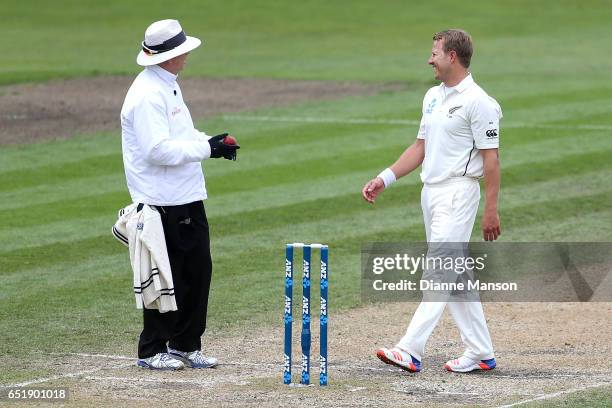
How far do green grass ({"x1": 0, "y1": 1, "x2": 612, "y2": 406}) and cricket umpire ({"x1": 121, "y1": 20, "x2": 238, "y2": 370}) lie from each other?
762mm

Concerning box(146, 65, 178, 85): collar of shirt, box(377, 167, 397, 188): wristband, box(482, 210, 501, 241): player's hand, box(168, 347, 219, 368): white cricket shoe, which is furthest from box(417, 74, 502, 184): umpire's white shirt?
box(168, 347, 219, 368): white cricket shoe

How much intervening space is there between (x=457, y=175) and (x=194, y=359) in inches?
83.0

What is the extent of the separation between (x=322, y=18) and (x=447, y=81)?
2782 centimetres

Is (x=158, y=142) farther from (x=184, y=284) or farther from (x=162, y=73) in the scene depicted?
(x=184, y=284)

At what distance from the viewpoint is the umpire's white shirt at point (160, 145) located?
Result: 331 inches

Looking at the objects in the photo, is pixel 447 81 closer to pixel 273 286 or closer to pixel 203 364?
pixel 203 364

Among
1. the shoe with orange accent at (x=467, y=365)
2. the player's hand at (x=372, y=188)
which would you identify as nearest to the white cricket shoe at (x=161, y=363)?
the player's hand at (x=372, y=188)

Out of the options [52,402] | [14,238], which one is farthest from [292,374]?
[14,238]

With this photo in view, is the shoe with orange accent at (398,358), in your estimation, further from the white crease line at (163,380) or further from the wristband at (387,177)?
the wristband at (387,177)

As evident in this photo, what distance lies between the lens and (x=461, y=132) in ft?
27.6

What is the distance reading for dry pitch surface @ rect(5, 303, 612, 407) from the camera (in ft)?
25.4

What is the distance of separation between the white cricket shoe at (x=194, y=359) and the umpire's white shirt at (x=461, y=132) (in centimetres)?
186

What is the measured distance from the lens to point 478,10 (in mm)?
37188

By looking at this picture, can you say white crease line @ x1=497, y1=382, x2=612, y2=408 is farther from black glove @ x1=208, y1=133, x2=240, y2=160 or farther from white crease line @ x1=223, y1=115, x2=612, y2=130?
white crease line @ x1=223, y1=115, x2=612, y2=130
